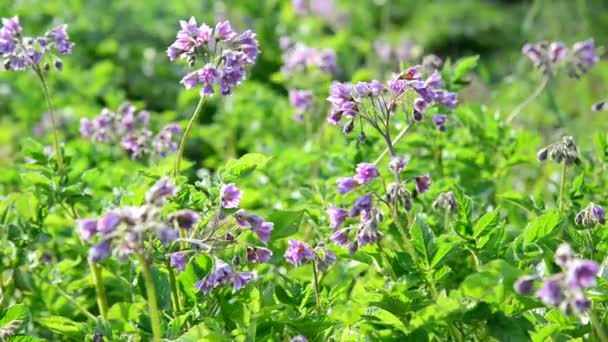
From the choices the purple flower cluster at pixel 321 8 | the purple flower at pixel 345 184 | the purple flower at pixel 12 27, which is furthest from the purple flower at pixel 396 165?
the purple flower cluster at pixel 321 8

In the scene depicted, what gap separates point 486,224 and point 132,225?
93 cm

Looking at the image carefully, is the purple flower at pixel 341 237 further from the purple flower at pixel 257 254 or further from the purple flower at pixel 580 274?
the purple flower at pixel 580 274

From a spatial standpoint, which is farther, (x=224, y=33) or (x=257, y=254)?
(x=224, y=33)

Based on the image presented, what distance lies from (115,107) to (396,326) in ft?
10.3

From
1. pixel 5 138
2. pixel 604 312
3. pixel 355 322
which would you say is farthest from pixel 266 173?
pixel 5 138

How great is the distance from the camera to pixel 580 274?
181 centimetres

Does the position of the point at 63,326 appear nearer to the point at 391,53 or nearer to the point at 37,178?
the point at 37,178

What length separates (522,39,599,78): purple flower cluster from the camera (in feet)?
12.5

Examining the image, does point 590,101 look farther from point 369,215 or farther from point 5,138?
point 369,215

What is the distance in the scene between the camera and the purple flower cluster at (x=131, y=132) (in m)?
3.61

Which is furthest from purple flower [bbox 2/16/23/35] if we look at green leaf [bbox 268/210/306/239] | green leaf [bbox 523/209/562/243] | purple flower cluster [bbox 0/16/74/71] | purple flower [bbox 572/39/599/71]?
purple flower [bbox 572/39/599/71]

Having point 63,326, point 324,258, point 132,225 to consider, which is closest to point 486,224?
point 324,258

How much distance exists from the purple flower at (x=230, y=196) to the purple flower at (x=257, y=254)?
125 mm

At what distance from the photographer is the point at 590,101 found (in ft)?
23.5
